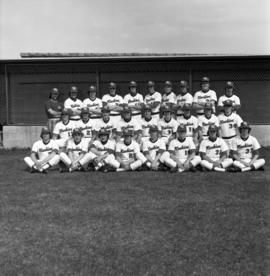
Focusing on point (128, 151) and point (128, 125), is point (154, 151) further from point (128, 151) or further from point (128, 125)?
point (128, 125)

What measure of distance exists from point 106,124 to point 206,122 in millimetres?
2228

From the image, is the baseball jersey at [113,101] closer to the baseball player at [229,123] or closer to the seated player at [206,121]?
the seated player at [206,121]

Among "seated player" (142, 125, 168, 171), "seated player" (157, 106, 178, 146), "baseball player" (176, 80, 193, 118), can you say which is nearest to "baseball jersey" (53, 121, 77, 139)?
"seated player" (142, 125, 168, 171)

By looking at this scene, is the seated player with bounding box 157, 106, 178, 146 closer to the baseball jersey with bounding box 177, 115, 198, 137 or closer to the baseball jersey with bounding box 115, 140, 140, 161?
the baseball jersey with bounding box 177, 115, 198, 137

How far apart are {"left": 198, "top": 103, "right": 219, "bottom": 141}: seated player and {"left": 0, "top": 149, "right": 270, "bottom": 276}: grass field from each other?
2.04 m

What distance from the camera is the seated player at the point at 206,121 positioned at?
1013cm

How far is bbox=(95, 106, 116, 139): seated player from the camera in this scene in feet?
33.9

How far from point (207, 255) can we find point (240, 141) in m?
5.60

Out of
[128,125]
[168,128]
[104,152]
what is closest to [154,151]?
[168,128]

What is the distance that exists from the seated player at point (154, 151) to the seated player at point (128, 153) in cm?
17

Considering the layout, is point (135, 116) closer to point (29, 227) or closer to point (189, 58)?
point (189, 58)

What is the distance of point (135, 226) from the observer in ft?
17.3

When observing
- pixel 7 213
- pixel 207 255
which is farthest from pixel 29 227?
pixel 207 255

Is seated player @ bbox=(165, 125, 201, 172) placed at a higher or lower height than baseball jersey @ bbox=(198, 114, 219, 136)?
lower
